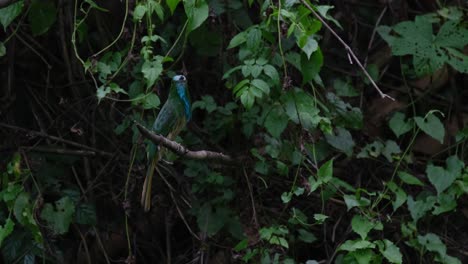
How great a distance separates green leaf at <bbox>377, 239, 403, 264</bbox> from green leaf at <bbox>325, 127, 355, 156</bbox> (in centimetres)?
46

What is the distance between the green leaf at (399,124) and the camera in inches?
126

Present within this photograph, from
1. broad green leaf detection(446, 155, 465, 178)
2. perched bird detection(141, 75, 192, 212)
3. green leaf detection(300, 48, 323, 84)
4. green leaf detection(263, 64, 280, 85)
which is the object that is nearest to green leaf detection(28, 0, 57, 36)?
perched bird detection(141, 75, 192, 212)

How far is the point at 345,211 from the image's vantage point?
321 cm

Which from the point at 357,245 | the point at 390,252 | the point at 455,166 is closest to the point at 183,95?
the point at 357,245

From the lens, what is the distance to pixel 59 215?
300cm

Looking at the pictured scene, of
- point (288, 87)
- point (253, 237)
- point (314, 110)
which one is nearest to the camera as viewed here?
point (288, 87)

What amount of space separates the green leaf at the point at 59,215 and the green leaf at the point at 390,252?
1102 mm

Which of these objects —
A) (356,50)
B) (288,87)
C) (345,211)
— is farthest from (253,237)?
(356,50)

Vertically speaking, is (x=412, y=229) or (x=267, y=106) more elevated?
(x=267, y=106)

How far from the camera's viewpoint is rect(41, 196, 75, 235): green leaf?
2979 mm

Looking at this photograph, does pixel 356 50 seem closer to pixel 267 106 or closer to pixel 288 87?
pixel 267 106

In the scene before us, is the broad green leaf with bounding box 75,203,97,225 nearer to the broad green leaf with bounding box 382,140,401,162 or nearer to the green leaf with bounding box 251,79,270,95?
the green leaf with bounding box 251,79,270,95

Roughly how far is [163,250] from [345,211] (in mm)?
754

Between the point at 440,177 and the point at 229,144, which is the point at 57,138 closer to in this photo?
the point at 229,144
